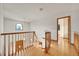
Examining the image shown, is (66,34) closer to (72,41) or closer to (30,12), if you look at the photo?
(72,41)

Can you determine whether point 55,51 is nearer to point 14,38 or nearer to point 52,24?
point 52,24

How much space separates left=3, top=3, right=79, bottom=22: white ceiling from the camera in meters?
1.34

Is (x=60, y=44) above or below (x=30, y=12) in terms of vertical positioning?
below

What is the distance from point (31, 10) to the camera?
4.44ft

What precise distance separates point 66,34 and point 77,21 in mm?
222

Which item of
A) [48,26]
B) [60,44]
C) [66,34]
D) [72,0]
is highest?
[72,0]

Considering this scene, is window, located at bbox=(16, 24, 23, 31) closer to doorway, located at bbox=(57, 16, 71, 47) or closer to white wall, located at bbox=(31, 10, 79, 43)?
white wall, located at bbox=(31, 10, 79, 43)

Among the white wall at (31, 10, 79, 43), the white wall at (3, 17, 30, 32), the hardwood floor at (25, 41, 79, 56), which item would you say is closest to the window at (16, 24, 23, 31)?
the white wall at (3, 17, 30, 32)

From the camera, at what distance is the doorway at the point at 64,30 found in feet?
4.39

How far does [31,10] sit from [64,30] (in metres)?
0.51

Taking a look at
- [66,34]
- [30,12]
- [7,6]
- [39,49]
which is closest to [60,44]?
[66,34]

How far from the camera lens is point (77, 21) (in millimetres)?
1335

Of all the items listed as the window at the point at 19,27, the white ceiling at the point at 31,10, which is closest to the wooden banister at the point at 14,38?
the window at the point at 19,27

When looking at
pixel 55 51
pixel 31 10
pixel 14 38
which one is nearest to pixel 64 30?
pixel 55 51
